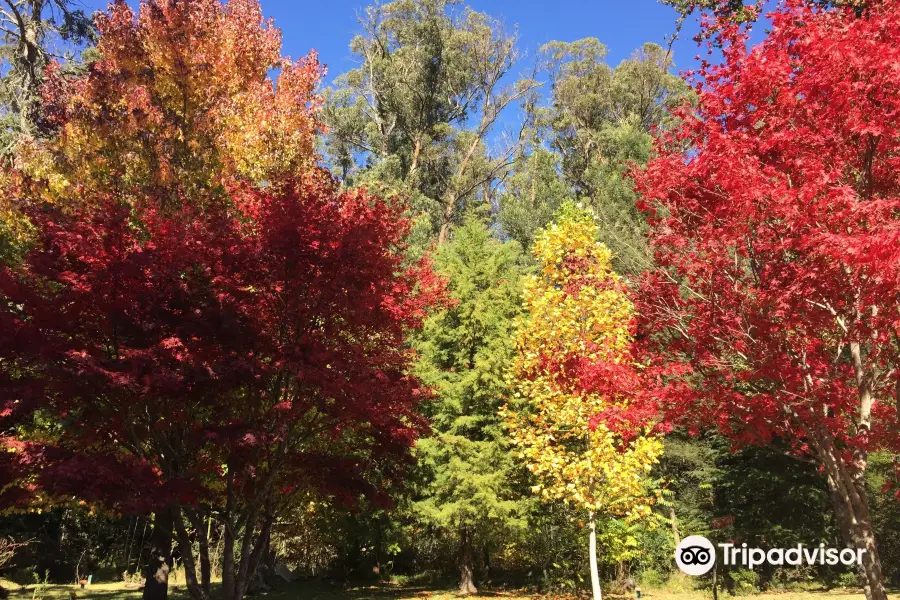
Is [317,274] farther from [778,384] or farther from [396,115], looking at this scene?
[396,115]

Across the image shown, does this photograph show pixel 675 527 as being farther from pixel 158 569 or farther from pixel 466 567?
pixel 158 569

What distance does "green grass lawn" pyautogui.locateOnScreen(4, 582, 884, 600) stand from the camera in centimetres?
1553

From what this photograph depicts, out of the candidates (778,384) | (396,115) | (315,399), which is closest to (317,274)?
(315,399)

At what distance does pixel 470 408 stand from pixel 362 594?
636cm

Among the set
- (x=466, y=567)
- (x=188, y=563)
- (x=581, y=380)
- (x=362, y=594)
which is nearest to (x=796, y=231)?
(x=581, y=380)

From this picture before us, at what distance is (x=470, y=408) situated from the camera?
16.6 meters

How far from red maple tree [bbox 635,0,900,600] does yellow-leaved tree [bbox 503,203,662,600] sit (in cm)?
289

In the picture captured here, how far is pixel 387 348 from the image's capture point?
955 cm

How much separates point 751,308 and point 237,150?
9.18 meters

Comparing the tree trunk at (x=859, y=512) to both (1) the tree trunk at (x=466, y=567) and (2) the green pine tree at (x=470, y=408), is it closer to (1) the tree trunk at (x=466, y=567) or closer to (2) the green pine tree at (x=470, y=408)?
(2) the green pine tree at (x=470, y=408)

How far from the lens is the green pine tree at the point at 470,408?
15.0m

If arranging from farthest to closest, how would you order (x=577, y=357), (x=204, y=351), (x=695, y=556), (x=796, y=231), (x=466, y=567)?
(x=466, y=567) → (x=577, y=357) → (x=695, y=556) → (x=204, y=351) → (x=796, y=231)

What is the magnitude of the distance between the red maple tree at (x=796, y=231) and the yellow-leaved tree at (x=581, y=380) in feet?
9.47

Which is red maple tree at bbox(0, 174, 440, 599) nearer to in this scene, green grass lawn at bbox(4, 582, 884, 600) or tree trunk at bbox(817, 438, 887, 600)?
tree trunk at bbox(817, 438, 887, 600)
